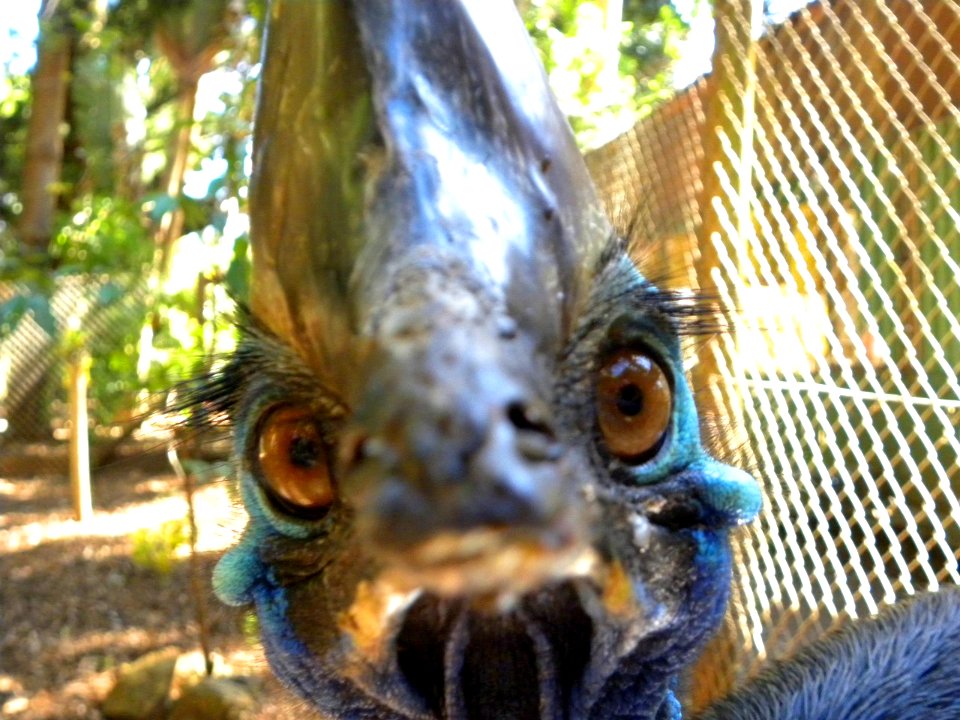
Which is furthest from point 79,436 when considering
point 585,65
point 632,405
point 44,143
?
point 632,405

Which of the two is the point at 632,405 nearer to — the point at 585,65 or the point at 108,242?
the point at 585,65

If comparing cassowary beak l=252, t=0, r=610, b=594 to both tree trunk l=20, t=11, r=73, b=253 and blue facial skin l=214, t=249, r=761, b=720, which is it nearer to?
blue facial skin l=214, t=249, r=761, b=720

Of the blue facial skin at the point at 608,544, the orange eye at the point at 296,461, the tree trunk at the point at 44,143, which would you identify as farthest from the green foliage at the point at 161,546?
the tree trunk at the point at 44,143

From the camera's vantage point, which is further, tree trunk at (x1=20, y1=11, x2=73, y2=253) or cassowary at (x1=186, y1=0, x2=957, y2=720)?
tree trunk at (x1=20, y1=11, x2=73, y2=253)

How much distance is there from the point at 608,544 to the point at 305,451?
25 cm

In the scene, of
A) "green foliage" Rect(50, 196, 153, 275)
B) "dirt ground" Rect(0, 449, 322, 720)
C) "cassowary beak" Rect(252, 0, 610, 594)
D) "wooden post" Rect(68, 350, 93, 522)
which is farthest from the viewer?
"green foliage" Rect(50, 196, 153, 275)

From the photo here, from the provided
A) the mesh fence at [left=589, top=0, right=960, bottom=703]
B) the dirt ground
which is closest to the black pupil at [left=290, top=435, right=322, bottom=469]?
the mesh fence at [left=589, top=0, right=960, bottom=703]

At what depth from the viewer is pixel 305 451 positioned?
2.39 ft

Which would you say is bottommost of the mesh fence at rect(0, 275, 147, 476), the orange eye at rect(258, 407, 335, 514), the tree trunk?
the orange eye at rect(258, 407, 335, 514)

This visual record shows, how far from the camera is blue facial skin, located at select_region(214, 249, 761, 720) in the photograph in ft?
2.23

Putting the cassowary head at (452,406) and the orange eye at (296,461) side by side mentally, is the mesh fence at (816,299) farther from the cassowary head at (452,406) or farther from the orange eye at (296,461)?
the orange eye at (296,461)

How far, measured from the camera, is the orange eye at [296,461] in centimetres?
72

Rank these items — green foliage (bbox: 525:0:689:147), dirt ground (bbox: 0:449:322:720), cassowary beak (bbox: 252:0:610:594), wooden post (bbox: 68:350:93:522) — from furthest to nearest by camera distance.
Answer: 1. wooden post (bbox: 68:350:93:522)
2. green foliage (bbox: 525:0:689:147)
3. dirt ground (bbox: 0:449:322:720)
4. cassowary beak (bbox: 252:0:610:594)

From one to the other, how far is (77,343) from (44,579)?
1.40 meters
